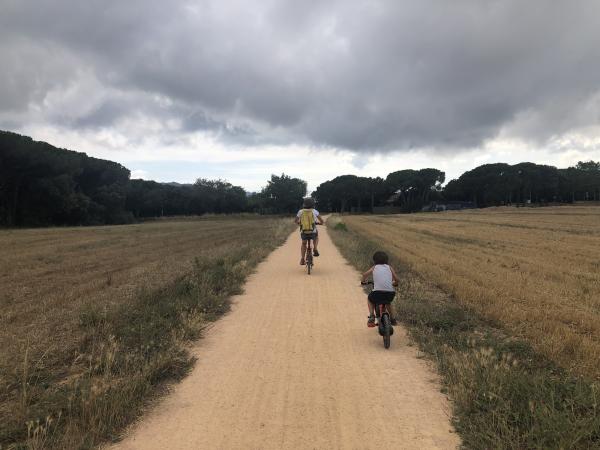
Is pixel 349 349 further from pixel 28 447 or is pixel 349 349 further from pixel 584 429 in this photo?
pixel 28 447

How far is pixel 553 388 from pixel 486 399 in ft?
2.36

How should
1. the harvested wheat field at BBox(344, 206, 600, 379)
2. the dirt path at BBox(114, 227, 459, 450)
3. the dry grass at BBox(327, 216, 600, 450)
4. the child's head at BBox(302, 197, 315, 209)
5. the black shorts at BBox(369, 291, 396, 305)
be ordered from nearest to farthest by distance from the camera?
the dry grass at BBox(327, 216, 600, 450), the dirt path at BBox(114, 227, 459, 450), the harvested wheat field at BBox(344, 206, 600, 379), the black shorts at BBox(369, 291, 396, 305), the child's head at BBox(302, 197, 315, 209)

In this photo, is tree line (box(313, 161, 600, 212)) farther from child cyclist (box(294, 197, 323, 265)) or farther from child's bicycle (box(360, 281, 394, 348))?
child's bicycle (box(360, 281, 394, 348))

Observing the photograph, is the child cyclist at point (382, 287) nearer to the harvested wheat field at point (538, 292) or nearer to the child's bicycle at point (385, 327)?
the child's bicycle at point (385, 327)

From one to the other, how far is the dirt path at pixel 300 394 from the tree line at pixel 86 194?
2087 inches

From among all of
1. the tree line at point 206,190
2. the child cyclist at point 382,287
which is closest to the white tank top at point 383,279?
the child cyclist at point 382,287

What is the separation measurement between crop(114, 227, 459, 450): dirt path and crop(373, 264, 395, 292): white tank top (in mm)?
810

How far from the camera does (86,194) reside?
7050 centimetres

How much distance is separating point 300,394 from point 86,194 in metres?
75.4

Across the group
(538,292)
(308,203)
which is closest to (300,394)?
(538,292)

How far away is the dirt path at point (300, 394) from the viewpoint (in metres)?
3.60

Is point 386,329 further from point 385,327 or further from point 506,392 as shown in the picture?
point 506,392

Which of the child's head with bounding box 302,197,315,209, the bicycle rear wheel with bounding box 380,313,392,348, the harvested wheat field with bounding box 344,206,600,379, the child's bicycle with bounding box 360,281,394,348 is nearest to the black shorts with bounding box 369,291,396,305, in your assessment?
the child's bicycle with bounding box 360,281,394,348

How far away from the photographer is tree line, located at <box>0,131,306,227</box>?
165ft
